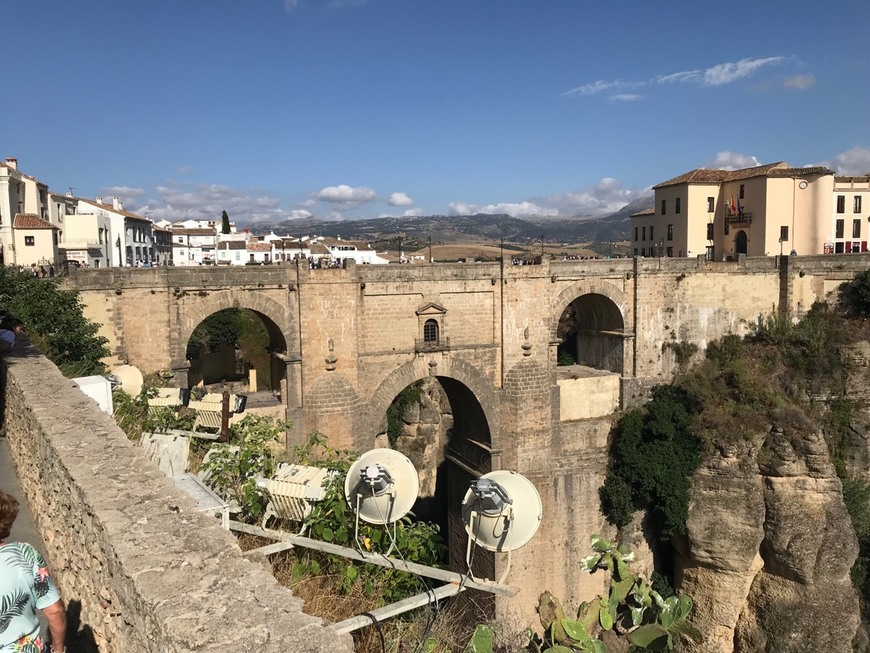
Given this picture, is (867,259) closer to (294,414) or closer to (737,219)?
(737,219)

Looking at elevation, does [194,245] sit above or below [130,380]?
above

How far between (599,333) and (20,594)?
2175cm

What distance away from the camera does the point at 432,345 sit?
19.9 metres

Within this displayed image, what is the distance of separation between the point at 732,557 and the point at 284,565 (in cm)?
1876

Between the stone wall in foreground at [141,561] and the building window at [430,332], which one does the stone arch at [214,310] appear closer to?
the building window at [430,332]

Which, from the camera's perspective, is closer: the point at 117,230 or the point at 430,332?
the point at 430,332

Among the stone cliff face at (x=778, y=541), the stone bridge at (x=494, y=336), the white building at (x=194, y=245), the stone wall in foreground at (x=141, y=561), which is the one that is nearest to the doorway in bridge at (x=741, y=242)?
the stone bridge at (x=494, y=336)

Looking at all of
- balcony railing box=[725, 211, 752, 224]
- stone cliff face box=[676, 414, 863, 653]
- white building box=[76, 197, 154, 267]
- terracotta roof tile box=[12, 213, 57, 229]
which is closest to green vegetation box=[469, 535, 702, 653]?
stone cliff face box=[676, 414, 863, 653]

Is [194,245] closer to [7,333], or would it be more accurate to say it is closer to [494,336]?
[494,336]

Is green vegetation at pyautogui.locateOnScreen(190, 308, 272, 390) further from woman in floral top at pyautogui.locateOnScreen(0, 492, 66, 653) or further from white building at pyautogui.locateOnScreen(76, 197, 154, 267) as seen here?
woman in floral top at pyautogui.locateOnScreen(0, 492, 66, 653)

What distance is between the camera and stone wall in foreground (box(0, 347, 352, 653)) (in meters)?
3.25

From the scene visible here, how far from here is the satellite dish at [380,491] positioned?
21.5 ft

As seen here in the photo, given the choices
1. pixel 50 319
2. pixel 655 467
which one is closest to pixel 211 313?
pixel 50 319

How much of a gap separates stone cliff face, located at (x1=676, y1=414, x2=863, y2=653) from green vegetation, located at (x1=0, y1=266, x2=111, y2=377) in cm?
1768
